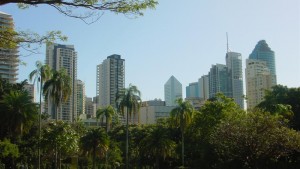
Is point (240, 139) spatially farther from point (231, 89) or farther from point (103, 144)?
point (231, 89)

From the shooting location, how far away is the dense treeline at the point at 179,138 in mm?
31094

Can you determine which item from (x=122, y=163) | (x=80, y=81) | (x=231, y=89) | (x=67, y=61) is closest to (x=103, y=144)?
(x=122, y=163)

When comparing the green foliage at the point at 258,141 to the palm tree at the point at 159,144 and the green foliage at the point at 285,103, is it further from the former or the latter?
the palm tree at the point at 159,144

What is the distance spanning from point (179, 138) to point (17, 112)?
23852 millimetres

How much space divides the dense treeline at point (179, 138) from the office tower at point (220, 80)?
6886cm

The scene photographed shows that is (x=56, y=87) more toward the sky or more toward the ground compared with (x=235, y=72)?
Answer: more toward the ground

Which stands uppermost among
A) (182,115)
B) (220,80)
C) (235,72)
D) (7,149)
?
(235,72)

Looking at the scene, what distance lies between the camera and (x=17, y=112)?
139ft

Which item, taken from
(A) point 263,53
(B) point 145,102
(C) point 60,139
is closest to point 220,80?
(A) point 263,53

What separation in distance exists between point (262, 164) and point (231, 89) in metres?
101

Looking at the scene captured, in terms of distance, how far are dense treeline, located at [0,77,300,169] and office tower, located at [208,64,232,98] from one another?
226 feet

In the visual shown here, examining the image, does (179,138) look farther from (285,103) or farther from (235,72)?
(235,72)

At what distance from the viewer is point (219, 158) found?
119 feet

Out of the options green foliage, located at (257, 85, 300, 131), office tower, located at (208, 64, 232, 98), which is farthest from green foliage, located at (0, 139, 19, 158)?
office tower, located at (208, 64, 232, 98)
